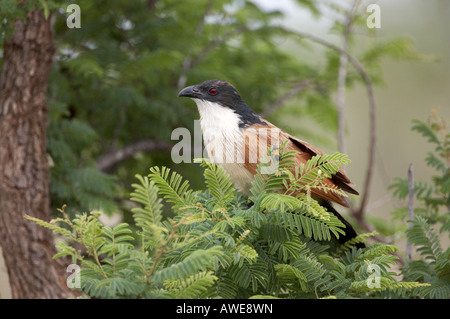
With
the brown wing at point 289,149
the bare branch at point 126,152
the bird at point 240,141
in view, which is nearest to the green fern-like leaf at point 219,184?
the bird at point 240,141

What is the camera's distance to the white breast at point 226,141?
263cm

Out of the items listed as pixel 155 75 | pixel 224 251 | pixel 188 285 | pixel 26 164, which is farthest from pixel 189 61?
pixel 188 285

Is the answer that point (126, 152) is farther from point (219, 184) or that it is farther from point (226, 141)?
point (219, 184)

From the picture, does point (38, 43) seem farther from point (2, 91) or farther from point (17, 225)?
point (17, 225)

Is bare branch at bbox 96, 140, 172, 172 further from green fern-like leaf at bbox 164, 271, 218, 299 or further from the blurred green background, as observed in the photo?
green fern-like leaf at bbox 164, 271, 218, 299

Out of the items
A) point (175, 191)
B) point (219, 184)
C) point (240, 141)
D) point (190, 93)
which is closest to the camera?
point (219, 184)

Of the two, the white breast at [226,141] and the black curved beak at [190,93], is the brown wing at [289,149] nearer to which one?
the white breast at [226,141]

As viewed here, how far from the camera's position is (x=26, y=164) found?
310 cm

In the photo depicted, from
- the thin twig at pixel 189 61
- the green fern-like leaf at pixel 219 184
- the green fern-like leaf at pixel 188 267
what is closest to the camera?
the green fern-like leaf at pixel 188 267

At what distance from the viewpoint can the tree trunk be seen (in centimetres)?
302

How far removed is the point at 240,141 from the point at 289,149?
0.37m

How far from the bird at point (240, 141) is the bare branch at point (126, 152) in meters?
1.75

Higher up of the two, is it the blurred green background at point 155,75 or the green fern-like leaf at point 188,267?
the blurred green background at point 155,75

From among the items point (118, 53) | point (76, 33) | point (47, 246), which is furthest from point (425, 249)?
point (76, 33)
